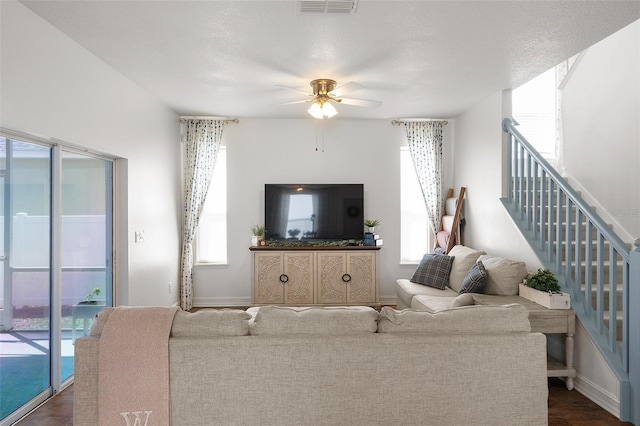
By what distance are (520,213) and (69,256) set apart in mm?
4261

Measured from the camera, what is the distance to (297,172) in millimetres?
5699

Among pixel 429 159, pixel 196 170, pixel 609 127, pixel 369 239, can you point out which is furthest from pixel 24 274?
pixel 609 127

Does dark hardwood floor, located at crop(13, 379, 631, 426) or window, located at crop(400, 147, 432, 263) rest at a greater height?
window, located at crop(400, 147, 432, 263)

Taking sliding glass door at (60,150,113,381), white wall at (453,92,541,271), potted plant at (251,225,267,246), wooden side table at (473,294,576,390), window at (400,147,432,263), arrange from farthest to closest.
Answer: window at (400,147,432,263) < potted plant at (251,225,267,246) < white wall at (453,92,541,271) < sliding glass door at (60,150,113,381) < wooden side table at (473,294,576,390)

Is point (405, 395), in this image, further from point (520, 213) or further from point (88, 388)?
point (520, 213)

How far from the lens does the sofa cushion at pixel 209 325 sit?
2027mm

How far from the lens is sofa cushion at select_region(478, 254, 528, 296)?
364cm

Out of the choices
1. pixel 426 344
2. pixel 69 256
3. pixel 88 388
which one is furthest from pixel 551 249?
pixel 69 256

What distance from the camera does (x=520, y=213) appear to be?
4.11 metres

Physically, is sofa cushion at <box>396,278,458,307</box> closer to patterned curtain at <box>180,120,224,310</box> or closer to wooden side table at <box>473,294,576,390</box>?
wooden side table at <box>473,294,576,390</box>

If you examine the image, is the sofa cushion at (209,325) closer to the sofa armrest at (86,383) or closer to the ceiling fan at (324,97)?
the sofa armrest at (86,383)

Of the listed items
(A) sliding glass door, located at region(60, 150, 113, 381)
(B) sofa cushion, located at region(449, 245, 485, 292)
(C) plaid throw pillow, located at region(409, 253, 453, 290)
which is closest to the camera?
(A) sliding glass door, located at region(60, 150, 113, 381)

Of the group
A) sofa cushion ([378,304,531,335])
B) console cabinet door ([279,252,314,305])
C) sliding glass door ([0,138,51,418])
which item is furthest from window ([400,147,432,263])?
sliding glass door ([0,138,51,418])

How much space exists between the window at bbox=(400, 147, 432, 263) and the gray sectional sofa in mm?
3833
